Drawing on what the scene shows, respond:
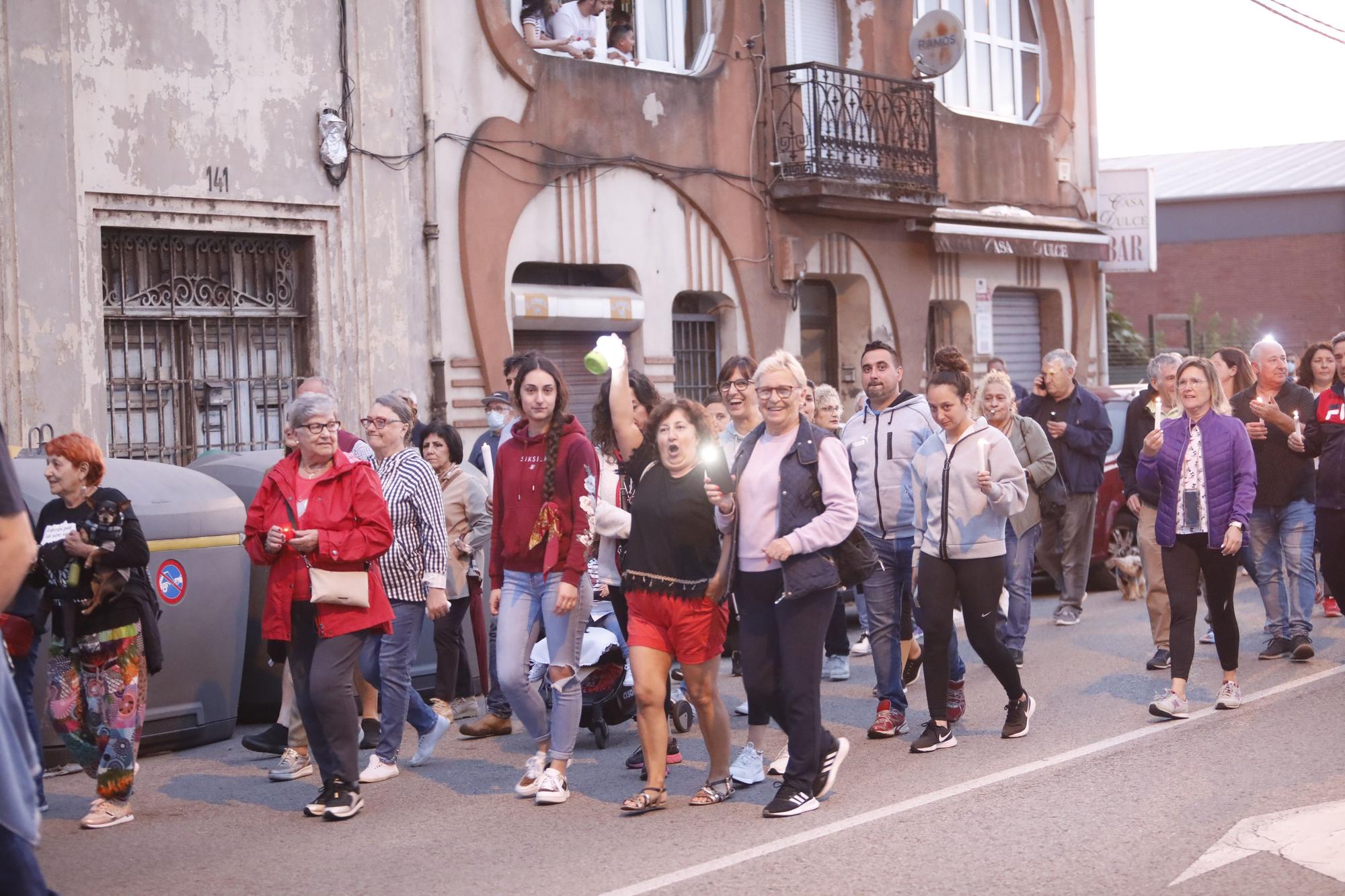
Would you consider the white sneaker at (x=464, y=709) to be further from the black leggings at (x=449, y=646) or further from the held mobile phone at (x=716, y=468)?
the held mobile phone at (x=716, y=468)

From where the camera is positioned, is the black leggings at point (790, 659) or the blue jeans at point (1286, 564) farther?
the blue jeans at point (1286, 564)

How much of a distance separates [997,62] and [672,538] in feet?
58.5

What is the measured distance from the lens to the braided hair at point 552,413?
7484mm

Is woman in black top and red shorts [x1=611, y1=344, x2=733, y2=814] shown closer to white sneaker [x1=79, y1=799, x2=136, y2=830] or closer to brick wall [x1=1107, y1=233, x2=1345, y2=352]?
white sneaker [x1=79, y1=799, x2=136, y2=830]

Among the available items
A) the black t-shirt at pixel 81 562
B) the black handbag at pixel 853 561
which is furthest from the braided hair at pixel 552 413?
the black t-shirt at pixel 81 562

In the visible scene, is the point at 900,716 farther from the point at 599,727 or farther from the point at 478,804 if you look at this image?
the point at 478,804

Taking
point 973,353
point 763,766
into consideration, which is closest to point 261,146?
point 763,766

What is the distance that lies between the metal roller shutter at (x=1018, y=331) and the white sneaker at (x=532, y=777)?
658 inches

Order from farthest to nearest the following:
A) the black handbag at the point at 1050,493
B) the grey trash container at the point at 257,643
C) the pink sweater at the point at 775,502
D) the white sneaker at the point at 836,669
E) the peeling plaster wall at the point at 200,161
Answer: the peeling plaster wall at the point at 200,161 → the black handbag at the point at 1050,493 → the white sneaker at the point at 836,669 → the grey trash container at the point at 257,643 → the pink sweater at the point at 775,502

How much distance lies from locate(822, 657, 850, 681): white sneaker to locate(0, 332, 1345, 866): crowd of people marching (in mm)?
660

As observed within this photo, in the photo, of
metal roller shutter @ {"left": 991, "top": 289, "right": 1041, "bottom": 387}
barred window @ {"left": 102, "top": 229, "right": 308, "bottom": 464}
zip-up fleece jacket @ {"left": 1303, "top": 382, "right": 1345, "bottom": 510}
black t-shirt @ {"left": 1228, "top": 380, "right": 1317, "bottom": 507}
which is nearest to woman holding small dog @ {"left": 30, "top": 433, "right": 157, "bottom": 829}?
barred window @ {"left": 102, "top": 229, "right": 308, "bottom": 464}

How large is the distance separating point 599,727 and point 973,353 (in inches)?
563

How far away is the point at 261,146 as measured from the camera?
1394 cm

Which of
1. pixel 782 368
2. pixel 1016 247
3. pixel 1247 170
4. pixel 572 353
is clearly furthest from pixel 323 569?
pixel 1247 170
